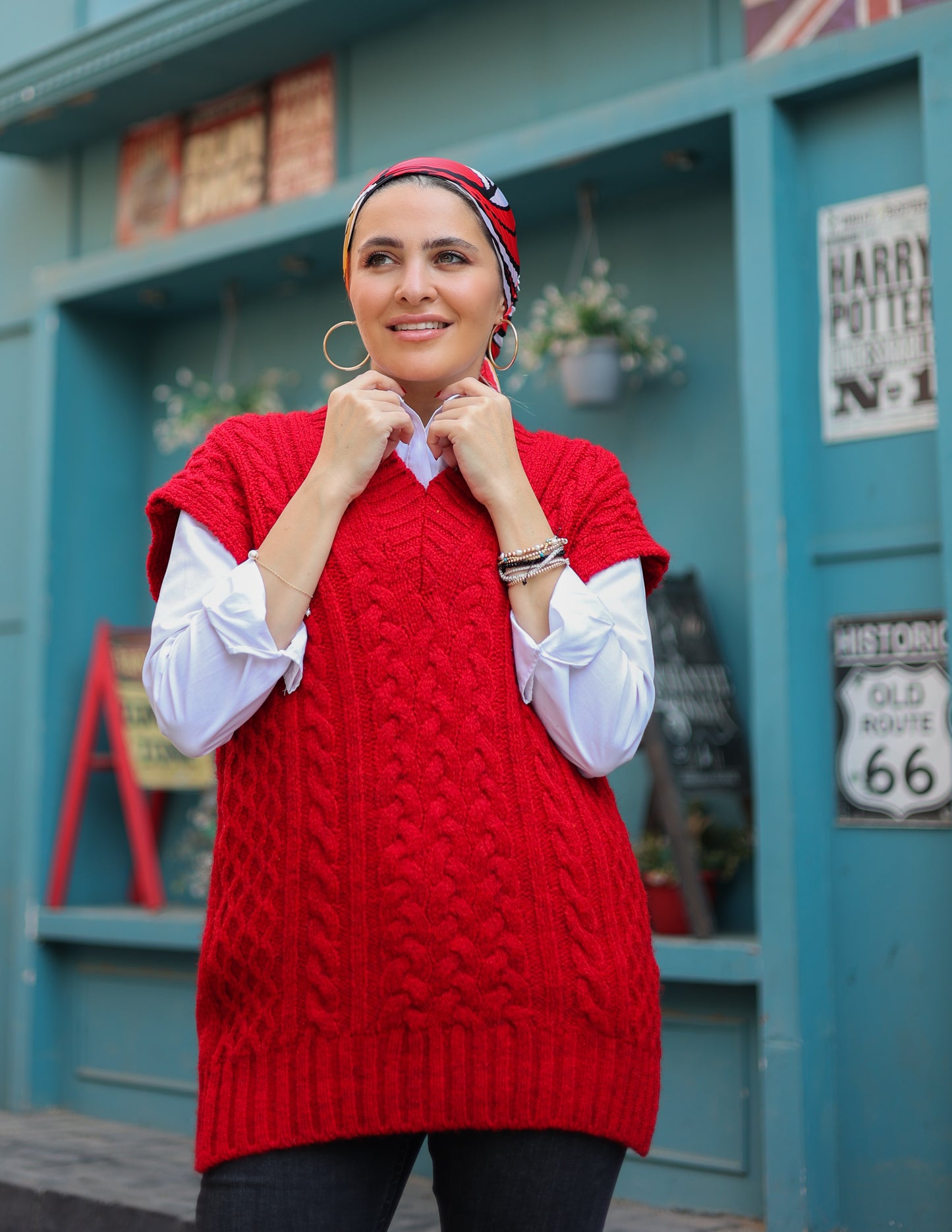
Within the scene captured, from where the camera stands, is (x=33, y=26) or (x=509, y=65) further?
(x=33, y=26)

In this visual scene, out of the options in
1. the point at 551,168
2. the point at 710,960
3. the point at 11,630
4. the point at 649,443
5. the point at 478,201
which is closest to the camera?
the point at 478,201

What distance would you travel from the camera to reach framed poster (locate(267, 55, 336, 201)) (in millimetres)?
4859

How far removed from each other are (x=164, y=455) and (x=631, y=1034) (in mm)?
4612

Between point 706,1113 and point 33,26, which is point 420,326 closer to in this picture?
point 706,1113

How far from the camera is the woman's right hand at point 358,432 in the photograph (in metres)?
1.46

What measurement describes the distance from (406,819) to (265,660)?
21 centimetres

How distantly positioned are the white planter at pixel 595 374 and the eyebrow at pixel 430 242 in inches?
104

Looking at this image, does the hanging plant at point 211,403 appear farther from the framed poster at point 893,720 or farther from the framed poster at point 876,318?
the framed poster at point 893,720

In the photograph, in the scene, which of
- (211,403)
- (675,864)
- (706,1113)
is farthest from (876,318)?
(211,403)

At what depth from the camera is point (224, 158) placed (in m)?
5.19

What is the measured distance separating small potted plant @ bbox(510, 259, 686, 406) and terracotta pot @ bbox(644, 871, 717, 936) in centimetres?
143

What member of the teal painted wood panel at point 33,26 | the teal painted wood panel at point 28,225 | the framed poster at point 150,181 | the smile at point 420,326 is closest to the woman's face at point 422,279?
the smile at point 420,326

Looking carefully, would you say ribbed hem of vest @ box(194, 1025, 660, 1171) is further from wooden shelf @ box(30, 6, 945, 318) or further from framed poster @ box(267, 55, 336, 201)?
framed poster @ box(267, 55, 336, 201)

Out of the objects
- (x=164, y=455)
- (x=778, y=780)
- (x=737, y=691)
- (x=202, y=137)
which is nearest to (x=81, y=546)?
(x=164, y=455)
